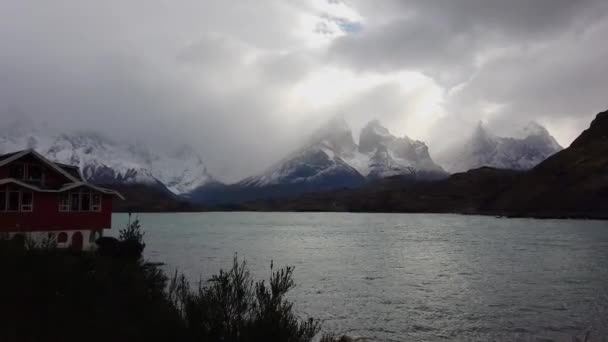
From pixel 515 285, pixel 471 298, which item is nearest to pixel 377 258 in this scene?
pixel 515 285

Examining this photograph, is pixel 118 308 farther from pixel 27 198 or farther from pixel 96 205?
pixel 96 205

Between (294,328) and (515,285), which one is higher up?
(294,328)

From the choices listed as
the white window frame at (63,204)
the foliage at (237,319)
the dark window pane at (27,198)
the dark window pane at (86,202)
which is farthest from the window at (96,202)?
the foliage at (237,319)

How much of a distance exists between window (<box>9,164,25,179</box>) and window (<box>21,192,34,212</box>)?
122 inches

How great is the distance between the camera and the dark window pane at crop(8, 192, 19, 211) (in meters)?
47.1

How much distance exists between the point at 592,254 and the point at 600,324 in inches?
2074

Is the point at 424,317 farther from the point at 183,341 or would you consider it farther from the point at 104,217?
the point at 104,217

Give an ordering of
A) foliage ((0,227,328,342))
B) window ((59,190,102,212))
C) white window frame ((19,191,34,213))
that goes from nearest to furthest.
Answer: foliage ((0,227,328,342))
white window frame ((19,191,34,213))
window ((59,190,102,212))

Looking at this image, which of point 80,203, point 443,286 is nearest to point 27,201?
point 80,203

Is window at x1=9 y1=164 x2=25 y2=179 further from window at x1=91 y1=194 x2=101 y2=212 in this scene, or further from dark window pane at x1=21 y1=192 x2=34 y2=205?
window at x1=91 y1=194 x2=101 y2=212

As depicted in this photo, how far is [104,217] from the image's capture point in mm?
55906

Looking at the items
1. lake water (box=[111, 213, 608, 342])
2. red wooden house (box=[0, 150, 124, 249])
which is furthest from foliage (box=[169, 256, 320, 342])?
red wooden house (box=[0, 150, 124, 249])

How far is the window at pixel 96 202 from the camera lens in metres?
54.7

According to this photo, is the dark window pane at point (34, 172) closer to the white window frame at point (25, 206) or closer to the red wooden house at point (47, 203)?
the red wooden house at point (47, 203)
